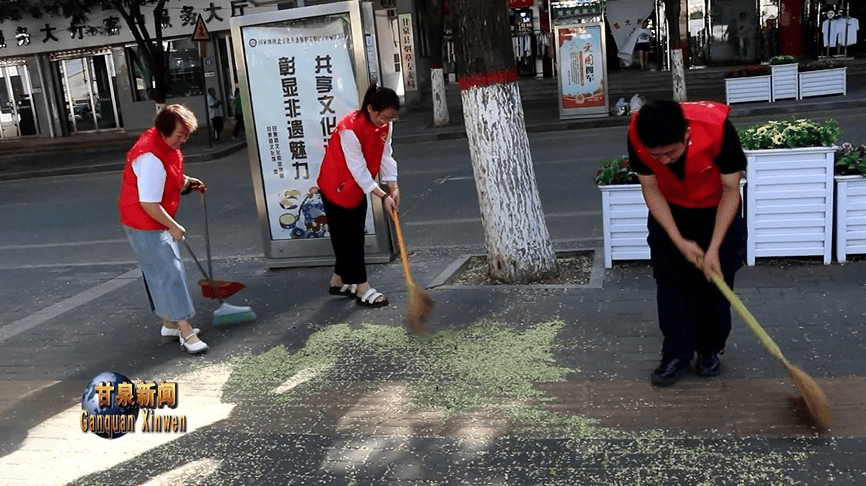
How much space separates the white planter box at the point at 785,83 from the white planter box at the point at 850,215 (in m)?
12.1

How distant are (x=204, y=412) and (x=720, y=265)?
2793mm

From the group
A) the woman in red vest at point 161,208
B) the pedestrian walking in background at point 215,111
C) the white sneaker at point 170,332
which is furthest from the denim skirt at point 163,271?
the pedestrian walking in background at point 215,111

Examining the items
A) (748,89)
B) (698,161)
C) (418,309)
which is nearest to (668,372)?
(698,161)

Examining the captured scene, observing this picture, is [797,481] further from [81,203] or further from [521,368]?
[81,203]

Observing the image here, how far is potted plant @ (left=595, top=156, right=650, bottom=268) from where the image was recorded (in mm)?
6289

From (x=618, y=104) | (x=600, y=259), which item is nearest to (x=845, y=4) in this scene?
(x=618, y=104)

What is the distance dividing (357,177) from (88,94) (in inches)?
914

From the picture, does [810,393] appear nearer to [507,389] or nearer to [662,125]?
→ [662,125]

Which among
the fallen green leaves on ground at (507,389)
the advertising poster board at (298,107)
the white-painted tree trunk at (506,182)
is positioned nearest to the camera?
the fallen green leaves on ground at (507,389)

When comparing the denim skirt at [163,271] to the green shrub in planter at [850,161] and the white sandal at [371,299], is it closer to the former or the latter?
the white sandal at [371,299]

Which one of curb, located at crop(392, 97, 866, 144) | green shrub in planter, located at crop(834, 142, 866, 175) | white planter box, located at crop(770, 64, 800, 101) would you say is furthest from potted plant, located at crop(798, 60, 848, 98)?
green shrub in planter, located at crop(834, 142, 866, 175)

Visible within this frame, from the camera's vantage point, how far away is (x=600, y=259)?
6.73 m

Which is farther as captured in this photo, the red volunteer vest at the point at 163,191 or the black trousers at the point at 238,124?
the black trousers at the point at 238,124

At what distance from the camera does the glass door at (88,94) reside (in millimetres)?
25859
